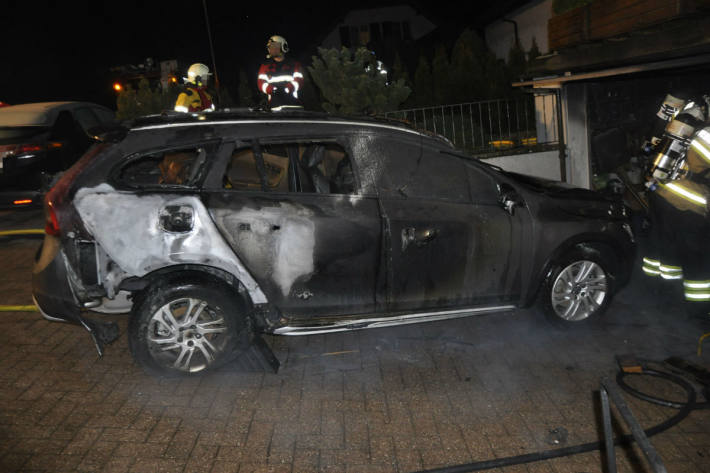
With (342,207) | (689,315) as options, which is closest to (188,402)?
(342,207)

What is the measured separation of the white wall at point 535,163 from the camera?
11148mm

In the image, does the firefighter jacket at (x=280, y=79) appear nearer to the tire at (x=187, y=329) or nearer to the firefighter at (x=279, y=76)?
the firefighter at (x=279, y=76)

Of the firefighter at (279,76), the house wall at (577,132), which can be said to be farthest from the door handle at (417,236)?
the house wall at (577,132)

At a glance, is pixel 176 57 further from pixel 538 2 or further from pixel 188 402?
pixel 188 402

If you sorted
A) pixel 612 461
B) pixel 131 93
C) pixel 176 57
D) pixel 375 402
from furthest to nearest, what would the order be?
1. pixel 176 57
2. pixel 131 93
3. pixel 375 402
4. pixel 612 461

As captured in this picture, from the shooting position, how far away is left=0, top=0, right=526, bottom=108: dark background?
29953 millimetres

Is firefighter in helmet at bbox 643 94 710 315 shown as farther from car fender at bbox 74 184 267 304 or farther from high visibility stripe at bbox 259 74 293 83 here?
high visibility stripe at bbox 259 74 293 83

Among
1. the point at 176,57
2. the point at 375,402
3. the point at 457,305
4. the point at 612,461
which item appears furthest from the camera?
the point at 176,57

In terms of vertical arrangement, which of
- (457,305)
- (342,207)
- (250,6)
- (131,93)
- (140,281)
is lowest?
(457,305)

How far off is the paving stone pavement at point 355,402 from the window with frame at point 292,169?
139cm

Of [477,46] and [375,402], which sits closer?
[375,402]

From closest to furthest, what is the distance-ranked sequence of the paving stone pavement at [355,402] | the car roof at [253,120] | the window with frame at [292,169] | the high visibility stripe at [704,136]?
the paving stone pavement at [355,402], the car roof at [253,120], the window with frame at [292,169], the high visibility stripe at [704,136]

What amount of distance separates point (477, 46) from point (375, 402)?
14148mm

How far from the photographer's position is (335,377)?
4.77m
